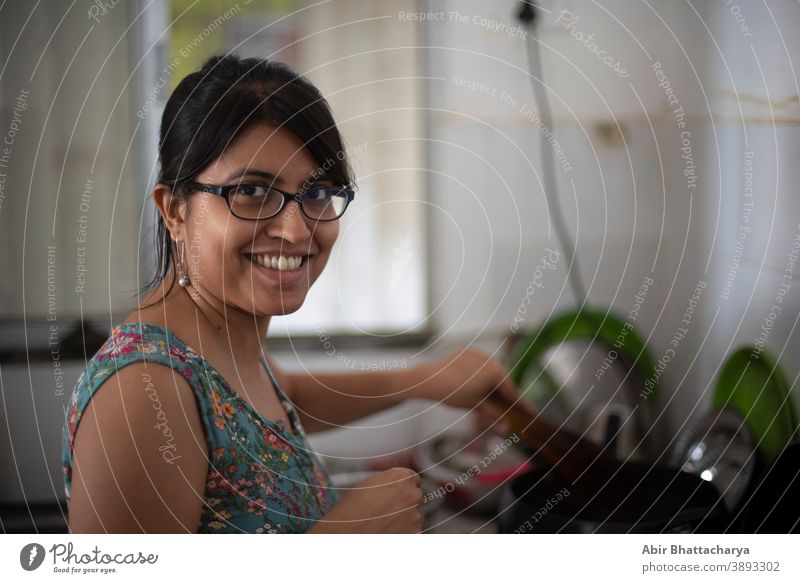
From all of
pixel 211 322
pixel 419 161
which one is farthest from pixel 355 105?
pixel 211 322

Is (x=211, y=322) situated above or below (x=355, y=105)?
below

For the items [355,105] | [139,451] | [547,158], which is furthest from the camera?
[547,158]

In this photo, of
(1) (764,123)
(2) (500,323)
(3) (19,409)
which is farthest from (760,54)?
(3) (19,409)

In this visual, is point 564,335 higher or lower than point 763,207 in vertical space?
lower

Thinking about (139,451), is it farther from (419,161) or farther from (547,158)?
(547,158)

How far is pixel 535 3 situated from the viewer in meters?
0.51

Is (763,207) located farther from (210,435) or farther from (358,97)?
(210,435)

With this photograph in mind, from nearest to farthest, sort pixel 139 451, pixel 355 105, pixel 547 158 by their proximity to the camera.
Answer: pixel 139 451 < pixel 355 105 < pixel 547 158

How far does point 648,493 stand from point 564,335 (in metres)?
0.29

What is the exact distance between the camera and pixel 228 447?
0.39 metres

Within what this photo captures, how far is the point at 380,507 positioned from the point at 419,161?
Answer: 26 centimetres

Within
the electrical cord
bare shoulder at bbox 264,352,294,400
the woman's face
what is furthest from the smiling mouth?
the electrical cord

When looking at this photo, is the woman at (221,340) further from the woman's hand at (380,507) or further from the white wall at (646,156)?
the white wall at (646,156)

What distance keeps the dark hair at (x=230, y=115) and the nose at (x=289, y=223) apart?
0.10 ft
